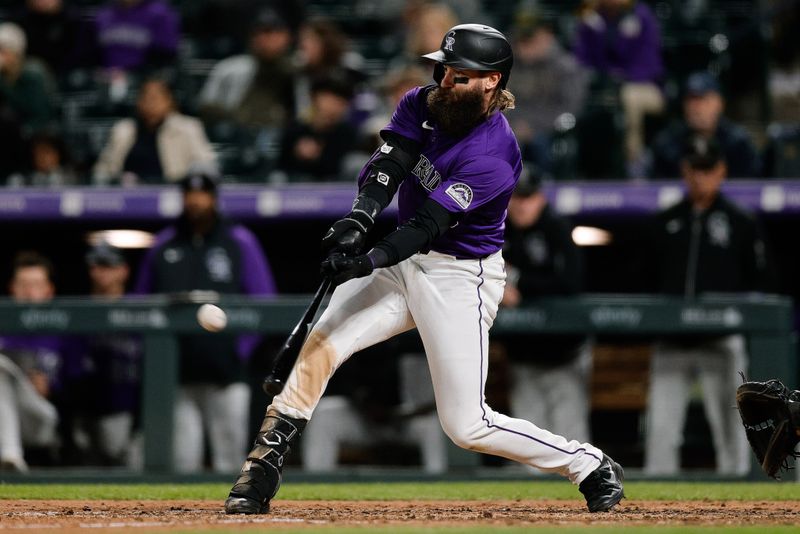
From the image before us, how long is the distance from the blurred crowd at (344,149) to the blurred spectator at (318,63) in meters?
0.02

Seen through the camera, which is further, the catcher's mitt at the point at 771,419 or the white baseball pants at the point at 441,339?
the catcher's mitt at the point at 771,419

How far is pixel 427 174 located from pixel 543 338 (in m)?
2.56

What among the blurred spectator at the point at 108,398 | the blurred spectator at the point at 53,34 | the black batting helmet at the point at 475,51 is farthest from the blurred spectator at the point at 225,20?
the black batting helmet at the point at 475,51

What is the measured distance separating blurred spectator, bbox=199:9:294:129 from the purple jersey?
4.68 metres

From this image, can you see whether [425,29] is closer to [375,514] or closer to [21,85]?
[21,85]

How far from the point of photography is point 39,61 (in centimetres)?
1038

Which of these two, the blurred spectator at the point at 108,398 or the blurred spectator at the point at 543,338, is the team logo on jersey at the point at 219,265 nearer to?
the blurred spectator at the point at 108,398

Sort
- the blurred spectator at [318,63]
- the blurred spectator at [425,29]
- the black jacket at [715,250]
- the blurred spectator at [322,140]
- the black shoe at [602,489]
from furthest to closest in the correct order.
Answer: the blurred spectator at [318,63]
the blurred spectator at [425,29]
the blurred spectator at [322,140]
the black jacket at [715,250]
the black shoe at [602,489]

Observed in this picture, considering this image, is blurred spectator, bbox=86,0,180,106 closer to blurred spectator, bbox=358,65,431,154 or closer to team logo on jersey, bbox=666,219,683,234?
blurred spectator, bbox=358,65,431,154

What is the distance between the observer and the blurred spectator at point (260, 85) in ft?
30.7

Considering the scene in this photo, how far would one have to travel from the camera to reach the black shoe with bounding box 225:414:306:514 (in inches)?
179

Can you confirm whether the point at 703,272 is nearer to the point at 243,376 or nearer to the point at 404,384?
the point at 404,384

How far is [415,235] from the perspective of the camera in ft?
14.8

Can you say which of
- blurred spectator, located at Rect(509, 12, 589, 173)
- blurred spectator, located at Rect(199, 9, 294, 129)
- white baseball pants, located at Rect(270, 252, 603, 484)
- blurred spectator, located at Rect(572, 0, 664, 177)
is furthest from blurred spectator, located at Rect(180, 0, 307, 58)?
white baseball pants, located at Rect(270, 252, 603, 484)
